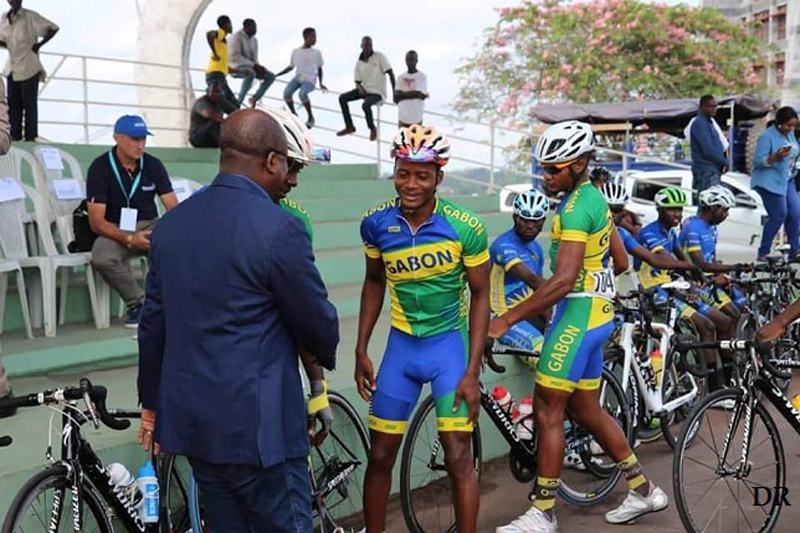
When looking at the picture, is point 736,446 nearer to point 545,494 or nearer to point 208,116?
point 545,494

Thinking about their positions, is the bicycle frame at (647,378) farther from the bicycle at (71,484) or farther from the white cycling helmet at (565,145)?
the bicycle at (71,484)

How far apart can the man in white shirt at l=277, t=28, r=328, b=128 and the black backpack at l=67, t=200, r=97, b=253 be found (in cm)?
721

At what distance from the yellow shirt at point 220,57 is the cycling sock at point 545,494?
840 cm

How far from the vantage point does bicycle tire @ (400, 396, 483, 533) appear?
15.8 ft

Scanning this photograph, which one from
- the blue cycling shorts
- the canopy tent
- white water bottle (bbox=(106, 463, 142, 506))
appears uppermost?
the canopy tent

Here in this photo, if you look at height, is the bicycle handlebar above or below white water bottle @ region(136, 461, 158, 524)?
above

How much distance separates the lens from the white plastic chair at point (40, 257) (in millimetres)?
6250

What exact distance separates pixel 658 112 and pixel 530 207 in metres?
14.8

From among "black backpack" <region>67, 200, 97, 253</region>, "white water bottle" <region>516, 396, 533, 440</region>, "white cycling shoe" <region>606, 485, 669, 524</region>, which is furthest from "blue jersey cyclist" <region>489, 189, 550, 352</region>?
"black backpack" <region>67, 200, 97, 253</region>

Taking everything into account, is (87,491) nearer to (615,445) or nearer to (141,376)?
(141,376)

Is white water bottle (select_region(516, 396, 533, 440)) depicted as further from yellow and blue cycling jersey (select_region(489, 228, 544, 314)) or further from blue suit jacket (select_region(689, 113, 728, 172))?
blue suit jacket (select_region(689, 113, 728, 172))

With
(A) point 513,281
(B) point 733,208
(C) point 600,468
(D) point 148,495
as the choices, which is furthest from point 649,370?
(B) point 733,208

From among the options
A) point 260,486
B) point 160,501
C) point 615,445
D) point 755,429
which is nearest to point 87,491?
point 160,501

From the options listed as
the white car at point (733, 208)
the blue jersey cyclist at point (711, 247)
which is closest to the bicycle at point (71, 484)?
the blue jersey cyclist at point (711, 247)
